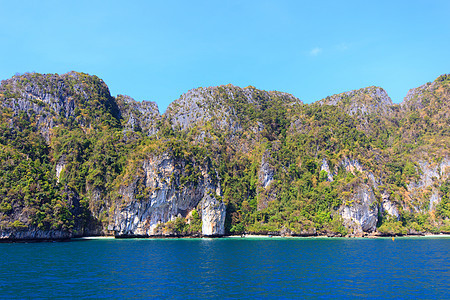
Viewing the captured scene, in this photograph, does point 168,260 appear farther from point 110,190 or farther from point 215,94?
point 215,94

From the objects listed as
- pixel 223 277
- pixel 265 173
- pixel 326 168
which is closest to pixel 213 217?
pixel 265 173

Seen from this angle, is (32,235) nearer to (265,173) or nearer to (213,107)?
(265,173)

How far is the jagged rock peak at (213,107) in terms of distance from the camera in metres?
179

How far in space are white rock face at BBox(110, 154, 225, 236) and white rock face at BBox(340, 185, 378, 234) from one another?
152 feet

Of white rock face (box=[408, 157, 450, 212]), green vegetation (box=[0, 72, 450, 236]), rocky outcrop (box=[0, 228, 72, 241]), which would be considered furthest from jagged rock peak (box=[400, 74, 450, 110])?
rocky outcrop (box=[0, 228, 72, 241])

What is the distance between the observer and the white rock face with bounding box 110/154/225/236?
380ft

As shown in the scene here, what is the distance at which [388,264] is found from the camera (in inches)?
2028

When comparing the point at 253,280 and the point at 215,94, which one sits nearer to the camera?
the point at 253,280

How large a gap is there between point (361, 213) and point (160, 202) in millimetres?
73542

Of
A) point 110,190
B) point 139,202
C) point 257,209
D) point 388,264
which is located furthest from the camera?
point 257,209

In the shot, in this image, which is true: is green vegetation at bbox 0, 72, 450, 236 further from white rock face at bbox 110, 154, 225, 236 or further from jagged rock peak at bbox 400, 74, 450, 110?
white rock face at bbox 110, 154, 225, 236

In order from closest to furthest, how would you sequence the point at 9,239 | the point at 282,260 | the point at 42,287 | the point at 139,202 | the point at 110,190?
the point at 42,287, the point at 282,260, the point at 9,239, the point at 139,202, the point at 110,190

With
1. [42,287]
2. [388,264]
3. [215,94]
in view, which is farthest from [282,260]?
[215,94]

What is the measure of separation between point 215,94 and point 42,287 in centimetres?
16456
